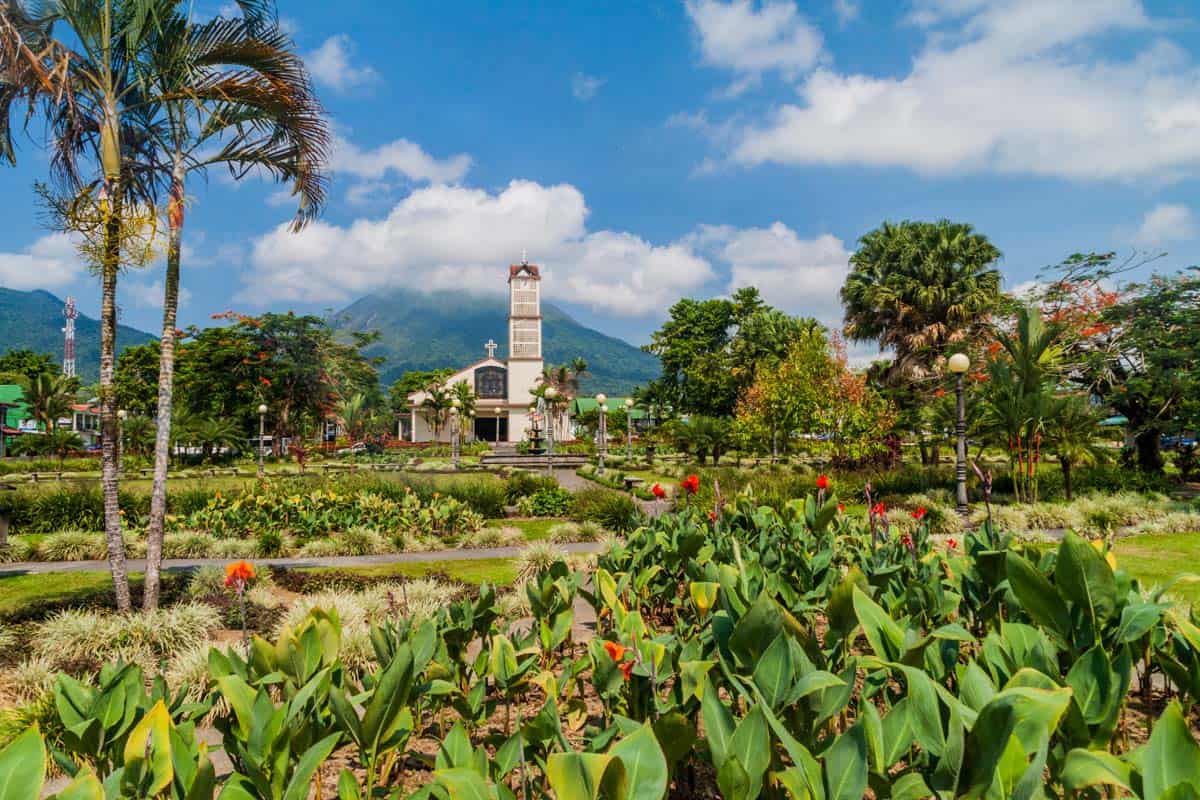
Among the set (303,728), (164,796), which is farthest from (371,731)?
(164,796)

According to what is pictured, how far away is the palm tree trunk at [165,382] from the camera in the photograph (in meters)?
5.30

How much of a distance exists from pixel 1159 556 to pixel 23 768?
10992 mm

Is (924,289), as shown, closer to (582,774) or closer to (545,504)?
(545,504)

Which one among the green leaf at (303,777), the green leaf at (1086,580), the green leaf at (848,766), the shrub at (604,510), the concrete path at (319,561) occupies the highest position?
the green leaf at (1086,580)

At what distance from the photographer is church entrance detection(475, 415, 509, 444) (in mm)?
56844

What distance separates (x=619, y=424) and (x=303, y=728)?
151 feet

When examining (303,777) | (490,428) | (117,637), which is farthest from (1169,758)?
(490,428)

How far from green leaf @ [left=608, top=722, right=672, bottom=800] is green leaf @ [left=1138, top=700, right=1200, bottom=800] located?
902 millimetres

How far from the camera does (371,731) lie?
1.88 metres

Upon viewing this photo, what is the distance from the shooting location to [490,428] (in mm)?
57625

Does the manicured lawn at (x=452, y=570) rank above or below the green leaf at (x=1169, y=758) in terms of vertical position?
below

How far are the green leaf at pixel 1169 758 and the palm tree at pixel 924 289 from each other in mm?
22945

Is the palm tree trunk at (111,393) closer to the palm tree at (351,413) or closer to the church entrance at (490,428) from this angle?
the palm tree at (351,413)

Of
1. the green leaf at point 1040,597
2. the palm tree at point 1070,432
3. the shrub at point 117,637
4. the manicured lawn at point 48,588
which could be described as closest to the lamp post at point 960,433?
the palm tree at point 1070,432
